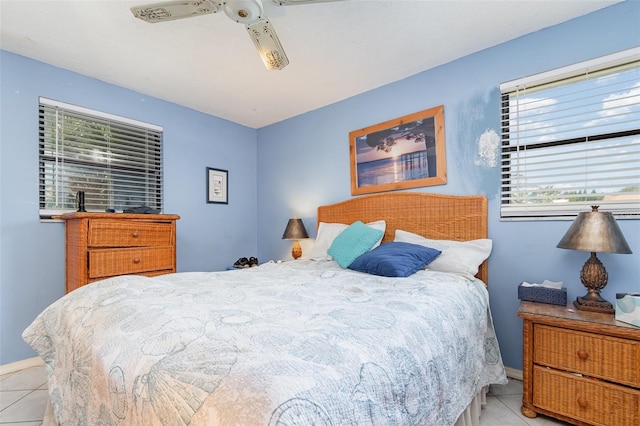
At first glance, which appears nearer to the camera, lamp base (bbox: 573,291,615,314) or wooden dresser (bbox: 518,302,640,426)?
wooden dresser (bbox: 518,302,640,426)

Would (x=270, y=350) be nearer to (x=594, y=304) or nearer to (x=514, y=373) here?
(x=594, y=304)

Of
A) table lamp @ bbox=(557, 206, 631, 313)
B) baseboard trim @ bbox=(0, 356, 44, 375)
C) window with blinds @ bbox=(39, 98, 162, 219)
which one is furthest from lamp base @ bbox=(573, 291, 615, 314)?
baseboard trim @ bbox=(0, 356, 44, 375)

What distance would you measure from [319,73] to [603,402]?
290cm

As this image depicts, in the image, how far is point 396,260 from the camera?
2.03 m

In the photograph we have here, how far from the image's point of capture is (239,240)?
13.2 ft

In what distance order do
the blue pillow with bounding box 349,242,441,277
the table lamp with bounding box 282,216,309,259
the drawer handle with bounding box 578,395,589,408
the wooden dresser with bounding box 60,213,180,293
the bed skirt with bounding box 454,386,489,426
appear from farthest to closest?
1. the table lamp with bounding box 282,216,309,259
2. the wooden dresser with bounding box 60,213,180,293
3. the blue pillow with bounding box 349,242,441,277
4. the drawer handle with bounding box 578,395,589,408
5. the bed skirt with bounding box 454,386,489,426

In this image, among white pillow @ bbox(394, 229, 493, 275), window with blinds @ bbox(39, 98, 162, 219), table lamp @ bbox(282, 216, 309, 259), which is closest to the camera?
white pillow @ bbox(394, 229, 493, 275)

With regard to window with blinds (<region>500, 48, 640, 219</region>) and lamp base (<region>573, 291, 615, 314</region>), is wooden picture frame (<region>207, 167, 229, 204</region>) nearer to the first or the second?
window with blinds (<region>500, 48, 640, 219</region>)

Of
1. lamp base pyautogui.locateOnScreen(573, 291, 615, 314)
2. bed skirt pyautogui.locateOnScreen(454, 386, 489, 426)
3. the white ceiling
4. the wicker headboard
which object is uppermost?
the white ceiling

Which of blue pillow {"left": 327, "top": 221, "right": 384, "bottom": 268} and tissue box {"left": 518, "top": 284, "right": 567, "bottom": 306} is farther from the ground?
blue pillow {"left": 327, "top": 221, "right": 384, "bottom": 268}

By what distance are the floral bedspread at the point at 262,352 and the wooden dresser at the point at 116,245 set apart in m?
0.87

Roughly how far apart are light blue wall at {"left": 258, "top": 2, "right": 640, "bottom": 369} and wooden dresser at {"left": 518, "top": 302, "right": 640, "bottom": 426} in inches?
16.3

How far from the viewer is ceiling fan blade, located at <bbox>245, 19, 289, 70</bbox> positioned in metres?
1.65

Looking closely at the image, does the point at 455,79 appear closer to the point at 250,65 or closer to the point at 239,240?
the point at 250,65
